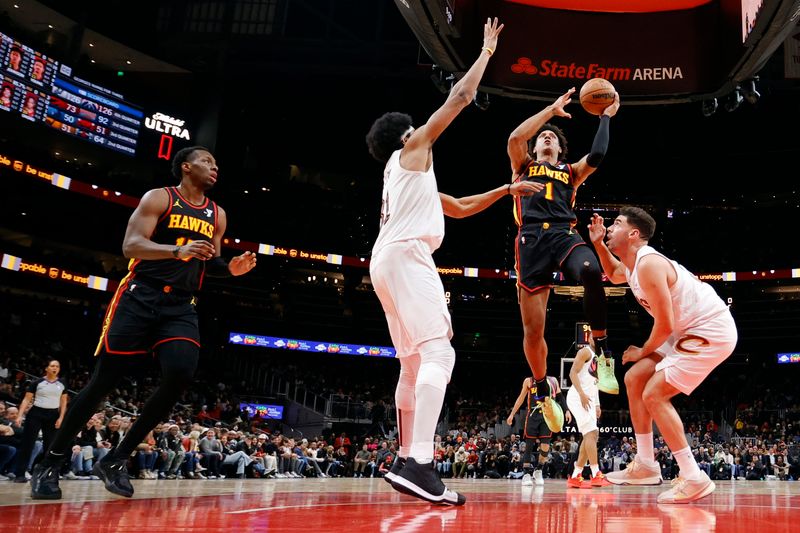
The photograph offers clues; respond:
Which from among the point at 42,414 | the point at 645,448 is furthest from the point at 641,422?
the point at 42,414

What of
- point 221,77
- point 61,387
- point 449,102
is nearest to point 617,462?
point 61,387

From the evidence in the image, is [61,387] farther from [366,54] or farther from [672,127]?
[672,127]

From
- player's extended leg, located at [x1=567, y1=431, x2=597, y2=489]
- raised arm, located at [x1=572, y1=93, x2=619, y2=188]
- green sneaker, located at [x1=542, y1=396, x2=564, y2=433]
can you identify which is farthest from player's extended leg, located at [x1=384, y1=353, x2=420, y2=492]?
player's extended leg, located at [x1=567, y1=431, x2=597, y2=489]

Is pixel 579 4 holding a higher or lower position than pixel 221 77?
lower

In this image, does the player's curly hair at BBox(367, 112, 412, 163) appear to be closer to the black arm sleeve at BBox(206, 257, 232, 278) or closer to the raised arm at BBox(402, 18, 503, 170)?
the raised arm at BBox(402, 18, 503, 170)

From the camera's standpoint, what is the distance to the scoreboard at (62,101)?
19.8 metres

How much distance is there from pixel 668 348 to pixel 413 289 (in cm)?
199

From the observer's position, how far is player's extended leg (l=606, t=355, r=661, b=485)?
4.54m

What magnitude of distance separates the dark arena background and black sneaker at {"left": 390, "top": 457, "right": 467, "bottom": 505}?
6.41 metres

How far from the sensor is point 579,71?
26.3 feet

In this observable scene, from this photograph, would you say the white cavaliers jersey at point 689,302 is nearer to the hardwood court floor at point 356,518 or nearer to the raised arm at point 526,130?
the hardwood court floor at point 356,518

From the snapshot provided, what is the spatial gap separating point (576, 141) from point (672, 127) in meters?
3.91

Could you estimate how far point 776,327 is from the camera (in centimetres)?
2928

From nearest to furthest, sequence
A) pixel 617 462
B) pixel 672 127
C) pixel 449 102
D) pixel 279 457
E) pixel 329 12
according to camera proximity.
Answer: pixel 449 102 → pixel 279 457 → pixel 617 462 → pixel 329 12 → pixel 672 127
